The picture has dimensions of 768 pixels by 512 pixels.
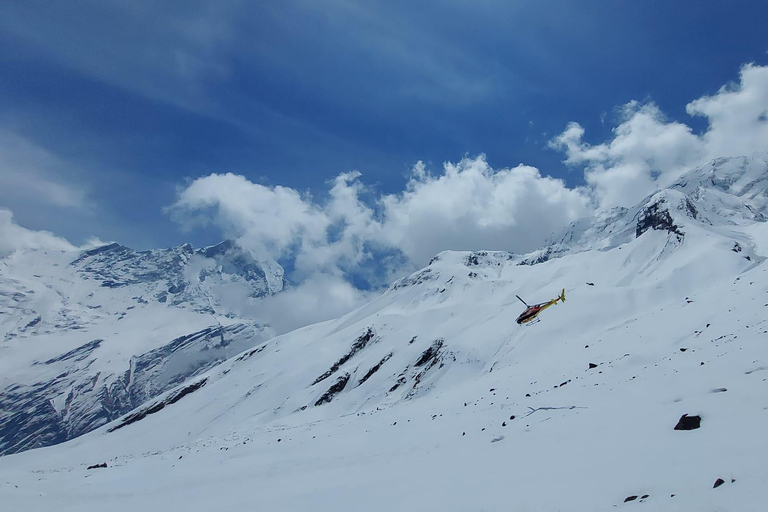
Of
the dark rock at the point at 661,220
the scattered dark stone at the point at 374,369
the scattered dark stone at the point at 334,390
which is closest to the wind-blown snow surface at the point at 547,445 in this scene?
the scattered dark stone at the point at 374,369

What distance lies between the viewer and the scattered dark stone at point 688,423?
11.2 metres

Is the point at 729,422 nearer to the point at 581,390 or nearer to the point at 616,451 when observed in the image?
the point at 616,451

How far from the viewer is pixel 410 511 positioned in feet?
35.2


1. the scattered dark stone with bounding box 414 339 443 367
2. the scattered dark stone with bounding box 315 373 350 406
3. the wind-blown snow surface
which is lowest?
the scattered dark stone with bounding box 315 373 350 406

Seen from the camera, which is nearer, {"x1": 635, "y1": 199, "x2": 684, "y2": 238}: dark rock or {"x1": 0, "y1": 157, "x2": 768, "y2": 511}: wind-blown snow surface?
{"x1": 0, "y1": 157, "x2": 768, "y2": 511}: wind-blown snow surface

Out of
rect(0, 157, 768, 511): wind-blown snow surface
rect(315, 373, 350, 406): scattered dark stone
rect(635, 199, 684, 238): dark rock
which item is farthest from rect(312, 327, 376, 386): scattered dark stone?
rect(635, 199, 684, 238): dark rock

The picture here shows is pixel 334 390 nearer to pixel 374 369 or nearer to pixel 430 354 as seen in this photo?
pixel 374 369

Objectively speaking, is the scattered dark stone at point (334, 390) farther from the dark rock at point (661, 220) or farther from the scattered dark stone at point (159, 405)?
the dark rock at point (661, 220)

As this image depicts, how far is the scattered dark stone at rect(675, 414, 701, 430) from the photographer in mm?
11216

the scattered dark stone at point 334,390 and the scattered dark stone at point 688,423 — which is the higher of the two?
the scattered dark stone at point 688,423

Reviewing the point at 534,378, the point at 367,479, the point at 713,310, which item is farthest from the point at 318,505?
the point at 713,310

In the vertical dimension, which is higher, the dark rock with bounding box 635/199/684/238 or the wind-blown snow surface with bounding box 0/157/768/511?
the dark rock with bounding box 635/199/684/238

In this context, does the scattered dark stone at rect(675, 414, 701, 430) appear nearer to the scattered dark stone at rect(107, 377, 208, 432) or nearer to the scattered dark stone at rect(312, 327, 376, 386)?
the scattered dark stone at rect(312, 327, 376, 386)

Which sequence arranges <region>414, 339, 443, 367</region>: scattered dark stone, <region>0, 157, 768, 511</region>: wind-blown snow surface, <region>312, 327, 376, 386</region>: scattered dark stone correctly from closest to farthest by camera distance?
1. <region>0, 157, 768, 511</region>: wind-blown snow surface
2. <region>414, 339, 443, 367</region>: scattered dark stone
3. <region>312, 327, 376, 386</region>: scattered dark stone
